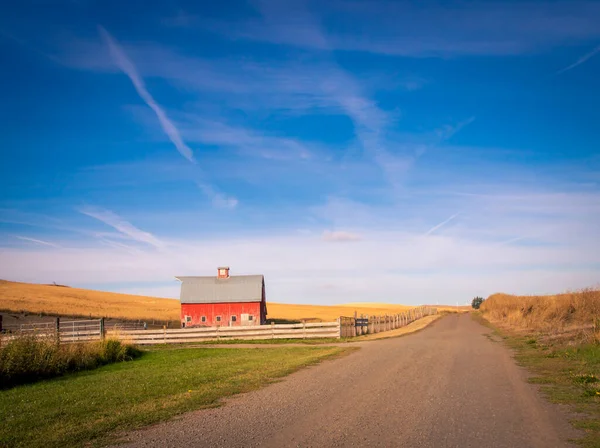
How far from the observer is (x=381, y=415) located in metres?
9.26

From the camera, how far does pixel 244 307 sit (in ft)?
168

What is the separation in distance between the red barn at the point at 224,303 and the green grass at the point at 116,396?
1215 inches

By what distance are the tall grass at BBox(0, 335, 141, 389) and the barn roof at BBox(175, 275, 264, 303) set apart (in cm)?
2954

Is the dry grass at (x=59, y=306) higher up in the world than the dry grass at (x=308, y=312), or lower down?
higher up

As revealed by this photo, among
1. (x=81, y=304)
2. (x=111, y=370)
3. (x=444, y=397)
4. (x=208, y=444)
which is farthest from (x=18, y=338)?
(x=81, y=304)

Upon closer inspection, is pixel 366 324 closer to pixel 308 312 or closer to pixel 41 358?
pixel 41 358

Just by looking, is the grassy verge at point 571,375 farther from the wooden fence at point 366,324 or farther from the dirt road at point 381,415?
the wooden fence at point 366,324

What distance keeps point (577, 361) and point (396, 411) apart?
32.1ft

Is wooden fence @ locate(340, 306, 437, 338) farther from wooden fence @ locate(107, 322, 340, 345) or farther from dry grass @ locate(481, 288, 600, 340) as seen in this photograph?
dry grass @ locate(481, 288, 600, 340)

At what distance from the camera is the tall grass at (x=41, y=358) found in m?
15.9

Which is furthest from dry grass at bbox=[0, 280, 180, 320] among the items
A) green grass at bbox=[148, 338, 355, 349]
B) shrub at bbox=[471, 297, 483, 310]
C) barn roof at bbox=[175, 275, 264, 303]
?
shrub at bbox=[471, 297, 483, 310]

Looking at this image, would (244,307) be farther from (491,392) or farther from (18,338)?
(491,392)

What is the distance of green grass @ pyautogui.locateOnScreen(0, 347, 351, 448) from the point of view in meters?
8.66

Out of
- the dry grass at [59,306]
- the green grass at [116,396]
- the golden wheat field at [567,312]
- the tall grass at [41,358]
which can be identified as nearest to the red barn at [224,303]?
the dry grass at [59,306]
